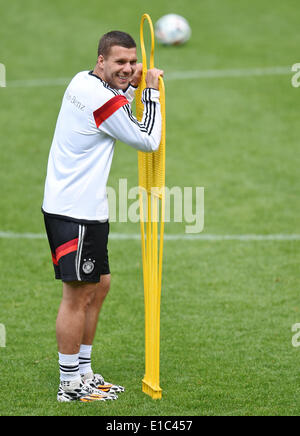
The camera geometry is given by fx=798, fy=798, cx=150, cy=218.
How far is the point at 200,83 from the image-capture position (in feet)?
42.8

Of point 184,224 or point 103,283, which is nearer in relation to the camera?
point 103,283

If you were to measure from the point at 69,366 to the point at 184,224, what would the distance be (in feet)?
14.0

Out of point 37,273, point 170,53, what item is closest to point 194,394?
point 37,273

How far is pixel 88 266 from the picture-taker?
4.54m

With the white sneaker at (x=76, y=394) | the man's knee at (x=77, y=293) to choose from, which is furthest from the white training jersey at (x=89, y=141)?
the white sneaker at (x=76, y=394)

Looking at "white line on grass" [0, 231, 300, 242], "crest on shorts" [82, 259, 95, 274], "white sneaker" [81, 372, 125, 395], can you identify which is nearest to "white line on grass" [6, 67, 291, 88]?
Result: "white line on grass" [0, 231, 300, 242]

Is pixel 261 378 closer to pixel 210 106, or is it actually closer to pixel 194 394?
pixel 194 394

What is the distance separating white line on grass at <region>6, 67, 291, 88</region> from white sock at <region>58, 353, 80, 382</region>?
910cm

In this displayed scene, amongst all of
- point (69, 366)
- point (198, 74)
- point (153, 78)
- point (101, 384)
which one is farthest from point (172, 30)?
point (69, 366)

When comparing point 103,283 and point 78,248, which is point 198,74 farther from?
point 78,248

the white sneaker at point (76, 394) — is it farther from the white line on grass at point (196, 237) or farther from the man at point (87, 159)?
the white line on grass at point (196, 237)

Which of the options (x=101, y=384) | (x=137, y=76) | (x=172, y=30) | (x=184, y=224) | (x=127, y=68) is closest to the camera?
(x=127, y=68)

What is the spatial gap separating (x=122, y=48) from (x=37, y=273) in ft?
10.8

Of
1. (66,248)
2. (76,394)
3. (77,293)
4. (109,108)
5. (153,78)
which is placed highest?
(153,78)
